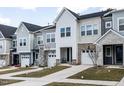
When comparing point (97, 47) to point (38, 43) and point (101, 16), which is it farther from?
point (38, 43)

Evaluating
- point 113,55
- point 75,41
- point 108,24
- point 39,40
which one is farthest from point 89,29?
point 39,40

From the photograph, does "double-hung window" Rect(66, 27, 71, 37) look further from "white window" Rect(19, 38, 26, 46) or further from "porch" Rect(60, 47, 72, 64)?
"white window" Rect(19, 38, 26, 46)

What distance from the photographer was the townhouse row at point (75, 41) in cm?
2602

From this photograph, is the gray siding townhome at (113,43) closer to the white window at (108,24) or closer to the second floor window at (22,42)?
the white window at (108,24)

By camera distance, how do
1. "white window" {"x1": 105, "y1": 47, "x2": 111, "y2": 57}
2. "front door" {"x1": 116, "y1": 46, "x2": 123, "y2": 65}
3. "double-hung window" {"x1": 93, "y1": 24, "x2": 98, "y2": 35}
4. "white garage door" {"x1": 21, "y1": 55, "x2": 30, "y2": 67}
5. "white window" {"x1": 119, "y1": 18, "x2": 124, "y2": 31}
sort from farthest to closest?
"white garage door" {"x1": 21, "y1": 55, "x2": 30, "y2": 67} < "double-hung window" {"x1": 93, "y1": 24, "x2": 98, "y2": 35} < "white window" {"x1": 105, "y1": 47, "x2": 111, "y2": 57} < "front door" {"x1": 116, "y1": 46, "x2": 123, "y2": 65} < "white window" {"x1": 119, "y1": 18, "x2": 124, "y2": 31}

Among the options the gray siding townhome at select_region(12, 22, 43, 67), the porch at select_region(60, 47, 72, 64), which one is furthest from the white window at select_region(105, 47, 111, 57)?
the gray siding townhome at select_region(12, 22, 43, 67)

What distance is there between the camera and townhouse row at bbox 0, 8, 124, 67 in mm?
26016

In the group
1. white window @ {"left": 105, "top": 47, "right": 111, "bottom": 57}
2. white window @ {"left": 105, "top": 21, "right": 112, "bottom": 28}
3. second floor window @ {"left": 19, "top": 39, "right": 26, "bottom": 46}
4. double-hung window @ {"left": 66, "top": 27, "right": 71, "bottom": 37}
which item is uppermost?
white window @ {"left": 105, "top": 21, "right": 112, "bottom": 28}

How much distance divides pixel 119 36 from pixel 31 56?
16.1m

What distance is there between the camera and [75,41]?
2877cm

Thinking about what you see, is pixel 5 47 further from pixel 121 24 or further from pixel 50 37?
pixel 121 24

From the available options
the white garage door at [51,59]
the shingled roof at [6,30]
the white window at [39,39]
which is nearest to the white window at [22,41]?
the white window at [39,39]
